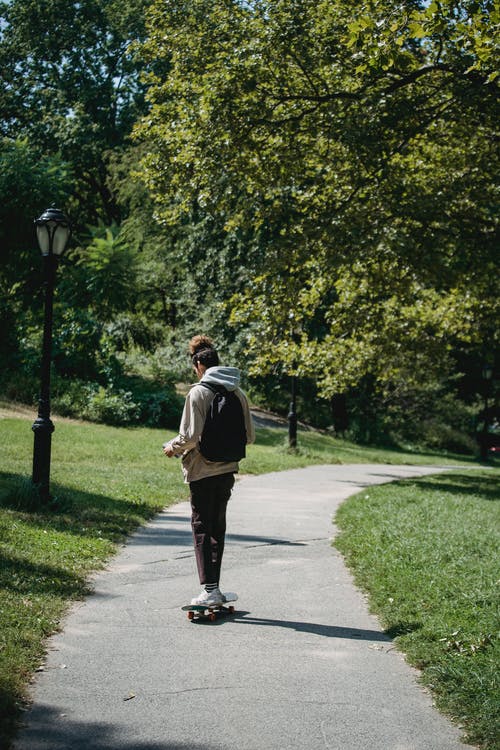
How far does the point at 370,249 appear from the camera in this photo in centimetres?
1251

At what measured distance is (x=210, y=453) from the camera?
5832 mm

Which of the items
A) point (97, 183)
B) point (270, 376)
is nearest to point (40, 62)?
point (97, 183)

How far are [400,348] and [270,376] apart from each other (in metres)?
13.9

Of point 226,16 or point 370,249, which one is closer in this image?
point 370,249

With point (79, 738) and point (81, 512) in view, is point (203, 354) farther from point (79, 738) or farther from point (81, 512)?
point (81, 512)

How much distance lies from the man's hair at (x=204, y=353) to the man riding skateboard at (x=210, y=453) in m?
0.11

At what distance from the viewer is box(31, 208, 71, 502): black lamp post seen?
952cm

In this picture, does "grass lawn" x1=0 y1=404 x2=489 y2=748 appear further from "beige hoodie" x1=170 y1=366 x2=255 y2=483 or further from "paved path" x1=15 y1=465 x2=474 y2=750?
"beige hoodie" x1=170 y1=366 x2=255 y2=483

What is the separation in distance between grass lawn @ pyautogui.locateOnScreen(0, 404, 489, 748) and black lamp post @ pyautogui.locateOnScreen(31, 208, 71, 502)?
0.89 ft

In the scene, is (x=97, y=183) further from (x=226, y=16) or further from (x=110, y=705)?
(x=110, y=705)

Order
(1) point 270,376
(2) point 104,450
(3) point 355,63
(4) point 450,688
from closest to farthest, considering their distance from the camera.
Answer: (4) point 450,688 < (3) point 355,63 < (2) point 104,450 < (1) point 270,376

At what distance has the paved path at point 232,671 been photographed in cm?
377

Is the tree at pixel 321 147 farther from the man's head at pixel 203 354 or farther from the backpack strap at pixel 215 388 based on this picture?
the backpack strap at pixel 215 388

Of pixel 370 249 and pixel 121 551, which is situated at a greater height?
pixel 370 249
